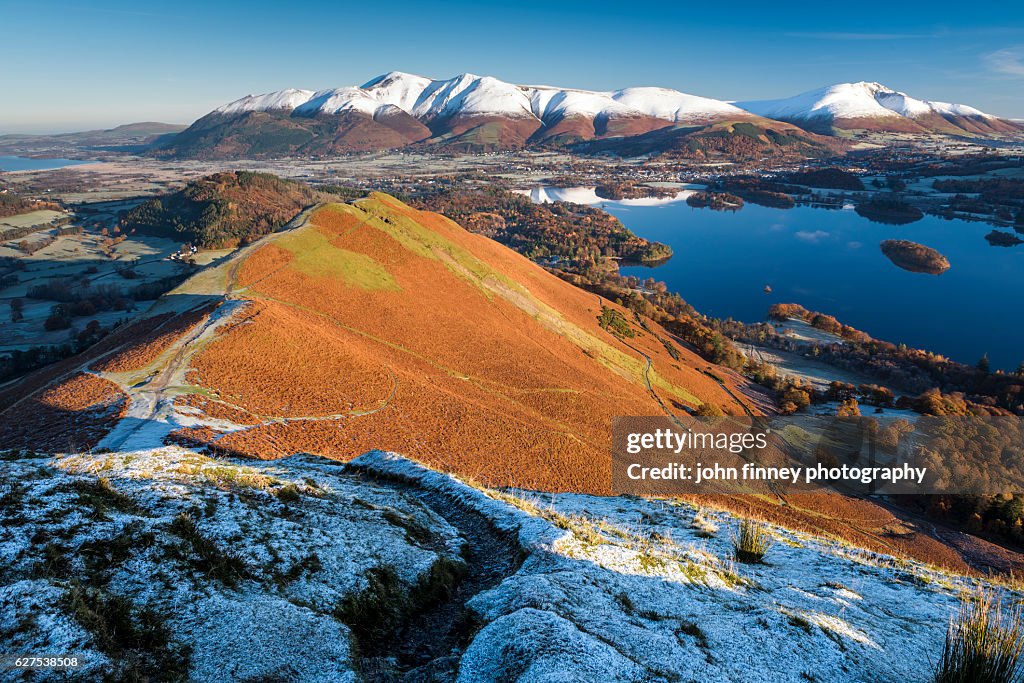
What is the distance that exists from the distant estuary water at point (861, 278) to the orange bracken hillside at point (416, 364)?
7459 cm

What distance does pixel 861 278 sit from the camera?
134m

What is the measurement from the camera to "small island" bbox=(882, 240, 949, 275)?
139 meters

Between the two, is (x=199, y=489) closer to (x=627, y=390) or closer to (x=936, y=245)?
(x=627, y=390)

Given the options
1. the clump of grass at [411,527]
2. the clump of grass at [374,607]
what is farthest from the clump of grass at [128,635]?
the clump of grass at [411,527]

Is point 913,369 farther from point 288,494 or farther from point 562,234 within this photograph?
point 562,234

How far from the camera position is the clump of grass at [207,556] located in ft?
28.8

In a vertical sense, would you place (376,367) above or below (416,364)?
above

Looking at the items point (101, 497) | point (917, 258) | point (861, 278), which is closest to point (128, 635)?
point (101, 497)

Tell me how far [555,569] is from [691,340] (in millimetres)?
72978

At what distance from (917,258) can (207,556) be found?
184 metres

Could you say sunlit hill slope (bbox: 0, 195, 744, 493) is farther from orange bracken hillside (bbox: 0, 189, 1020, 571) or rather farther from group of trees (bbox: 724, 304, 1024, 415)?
group of trees (bbox: 724, 304, 1024, 415)

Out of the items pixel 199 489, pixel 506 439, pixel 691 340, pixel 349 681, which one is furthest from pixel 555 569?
pixel 691 340

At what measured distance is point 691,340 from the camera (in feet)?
254

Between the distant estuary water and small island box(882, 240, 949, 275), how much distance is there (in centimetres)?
282
